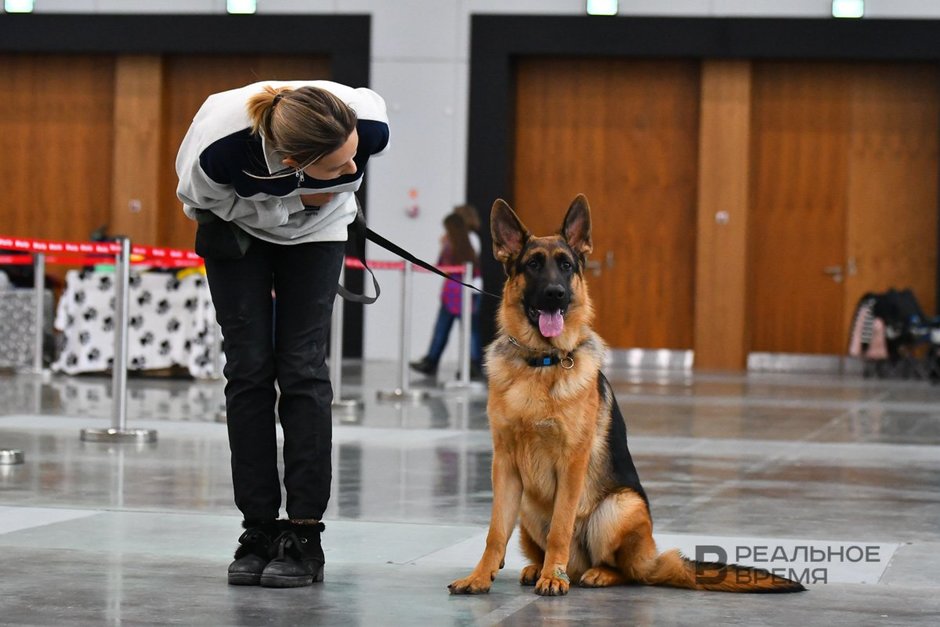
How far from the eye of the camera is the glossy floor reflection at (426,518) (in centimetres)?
391

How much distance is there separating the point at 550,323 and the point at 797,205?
16.7 meters

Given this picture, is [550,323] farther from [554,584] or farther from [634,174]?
[634,174]

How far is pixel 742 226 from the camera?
20141mm

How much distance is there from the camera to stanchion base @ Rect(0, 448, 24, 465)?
7184 millimetres

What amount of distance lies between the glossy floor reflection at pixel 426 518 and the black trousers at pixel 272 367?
312 millimetres

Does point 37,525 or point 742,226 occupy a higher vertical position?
point 742,226

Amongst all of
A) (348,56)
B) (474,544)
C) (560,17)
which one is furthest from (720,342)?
(474,544)

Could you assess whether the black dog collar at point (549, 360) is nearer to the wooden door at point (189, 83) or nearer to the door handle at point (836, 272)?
→ the door handle at point (836, 272)

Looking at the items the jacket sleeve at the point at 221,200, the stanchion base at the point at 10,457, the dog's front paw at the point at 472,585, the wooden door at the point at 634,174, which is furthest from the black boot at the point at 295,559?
the wooden door at the point at 634,174

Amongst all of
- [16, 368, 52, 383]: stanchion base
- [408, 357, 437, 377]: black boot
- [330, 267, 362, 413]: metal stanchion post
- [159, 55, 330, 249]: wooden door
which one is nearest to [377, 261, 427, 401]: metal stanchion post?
[330, 267, 362, 413]: metal stanchion post

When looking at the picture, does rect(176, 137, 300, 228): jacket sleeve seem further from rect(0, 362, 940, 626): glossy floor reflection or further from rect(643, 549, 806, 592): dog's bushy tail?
rect(643, 549, 806, 592): dog's bushy tail

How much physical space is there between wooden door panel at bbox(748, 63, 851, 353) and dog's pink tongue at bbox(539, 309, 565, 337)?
1651 centimetres

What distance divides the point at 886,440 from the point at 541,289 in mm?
5963

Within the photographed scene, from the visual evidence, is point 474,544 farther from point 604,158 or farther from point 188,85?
point 188,85
